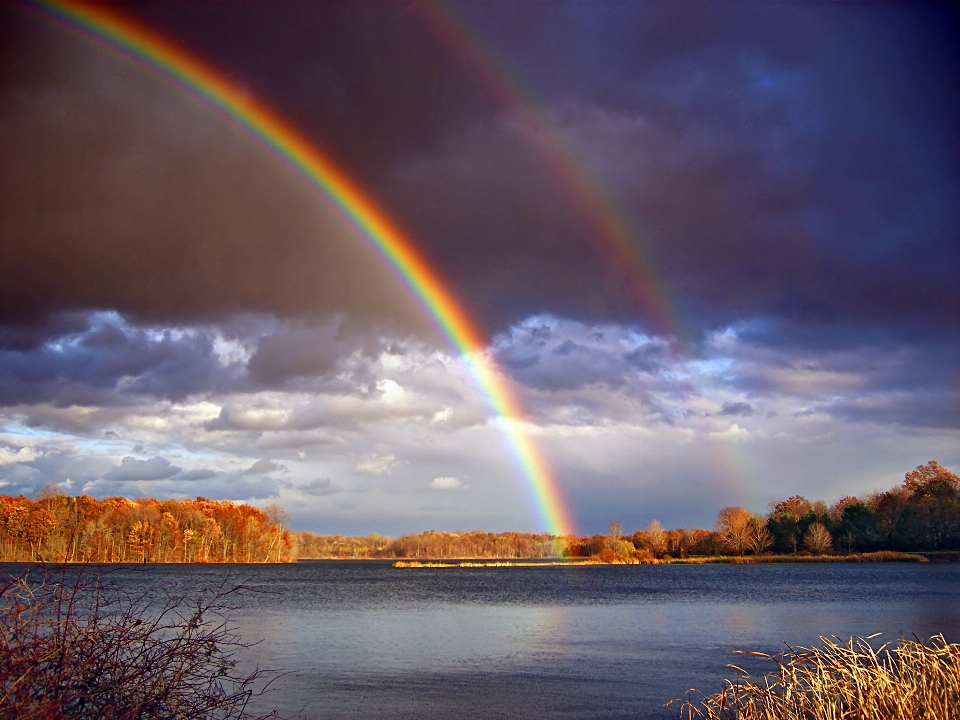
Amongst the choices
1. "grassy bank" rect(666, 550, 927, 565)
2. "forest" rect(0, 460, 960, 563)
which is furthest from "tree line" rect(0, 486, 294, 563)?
"grassy bank" rect(666, 550, 927, 565)

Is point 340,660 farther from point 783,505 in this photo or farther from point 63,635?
point 783,505

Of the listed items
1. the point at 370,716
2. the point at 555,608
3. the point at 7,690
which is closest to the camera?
the point at 7,690

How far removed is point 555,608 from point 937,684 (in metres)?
44.7

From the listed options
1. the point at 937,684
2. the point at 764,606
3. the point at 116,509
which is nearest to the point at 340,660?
the point at 937,684

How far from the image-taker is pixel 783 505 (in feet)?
524

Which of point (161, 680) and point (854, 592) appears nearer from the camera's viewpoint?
point (161, 680)

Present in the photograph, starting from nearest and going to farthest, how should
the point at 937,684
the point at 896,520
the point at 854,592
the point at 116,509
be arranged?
1. the point at 937,684
2. the point at 854,592
3. the point at 896,520
4. the point at 116,509

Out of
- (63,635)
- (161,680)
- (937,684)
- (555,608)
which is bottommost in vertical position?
(555,608)

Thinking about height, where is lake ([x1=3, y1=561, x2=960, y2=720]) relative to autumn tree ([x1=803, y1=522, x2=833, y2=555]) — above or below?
below

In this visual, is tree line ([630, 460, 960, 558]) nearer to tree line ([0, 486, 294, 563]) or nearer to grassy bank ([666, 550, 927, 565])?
grassy bank ([666, 550, 927, 565])

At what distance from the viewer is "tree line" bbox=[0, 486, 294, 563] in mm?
116250

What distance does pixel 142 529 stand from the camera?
13288cm

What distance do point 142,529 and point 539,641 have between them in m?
117

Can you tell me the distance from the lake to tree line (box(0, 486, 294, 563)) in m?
66.5
